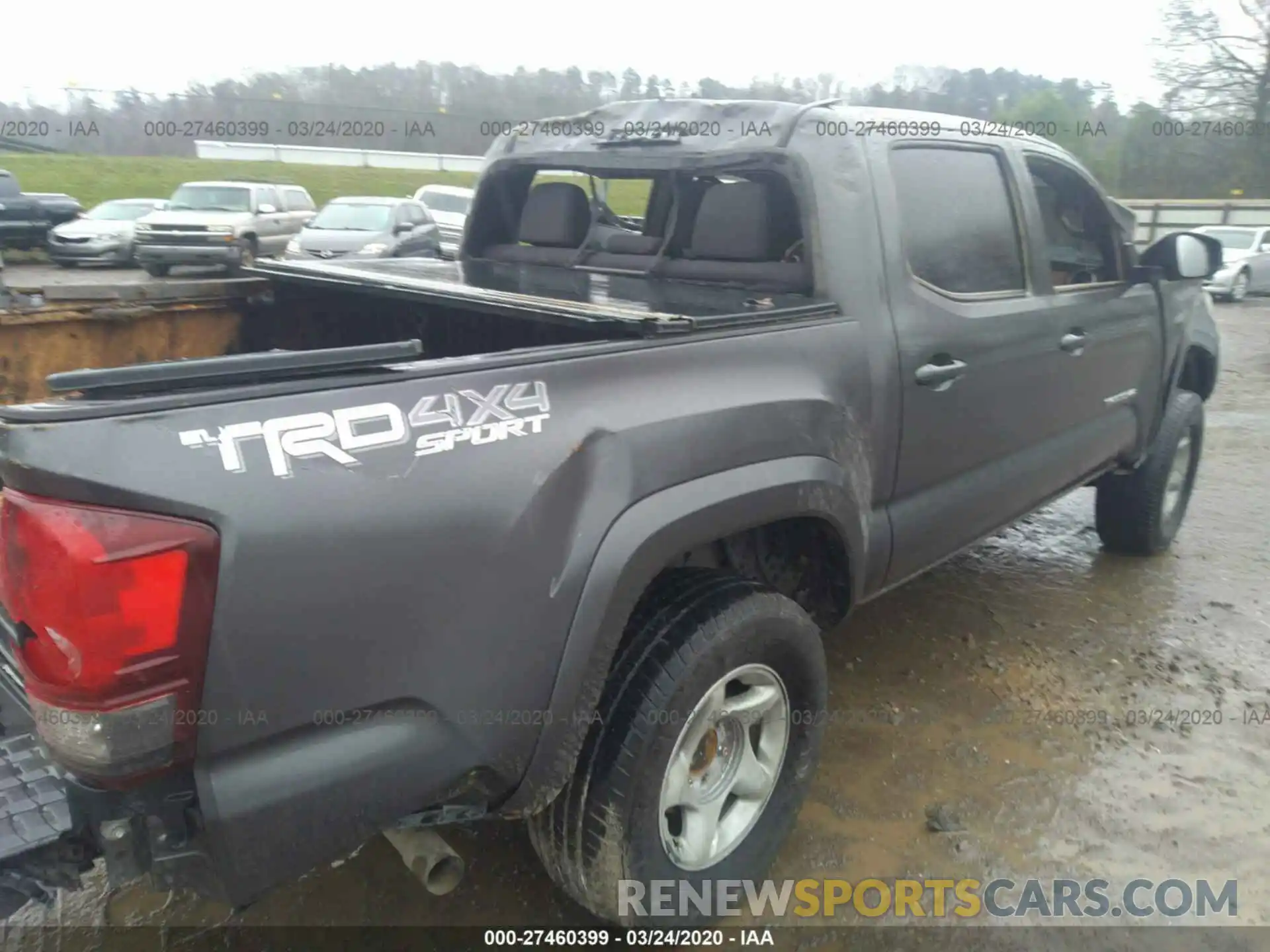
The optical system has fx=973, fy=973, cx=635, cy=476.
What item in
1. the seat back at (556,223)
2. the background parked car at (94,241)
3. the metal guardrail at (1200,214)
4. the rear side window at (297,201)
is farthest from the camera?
the metal guardrail at (1200,214)

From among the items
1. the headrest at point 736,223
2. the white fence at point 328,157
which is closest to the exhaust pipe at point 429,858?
the headrest at point 736,223

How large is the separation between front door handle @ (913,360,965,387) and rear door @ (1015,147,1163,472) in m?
0.75

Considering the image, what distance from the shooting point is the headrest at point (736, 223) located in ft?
10.5

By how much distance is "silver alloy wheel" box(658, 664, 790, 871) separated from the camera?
7.64 feet

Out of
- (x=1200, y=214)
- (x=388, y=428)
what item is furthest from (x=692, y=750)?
(x=1200, y=214)

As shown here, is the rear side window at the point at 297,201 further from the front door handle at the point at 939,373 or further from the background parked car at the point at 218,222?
the front door handle at the point at 939,373

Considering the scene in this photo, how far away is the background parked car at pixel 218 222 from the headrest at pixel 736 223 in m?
12.3

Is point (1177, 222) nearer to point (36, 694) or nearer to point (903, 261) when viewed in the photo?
point (903, 261)

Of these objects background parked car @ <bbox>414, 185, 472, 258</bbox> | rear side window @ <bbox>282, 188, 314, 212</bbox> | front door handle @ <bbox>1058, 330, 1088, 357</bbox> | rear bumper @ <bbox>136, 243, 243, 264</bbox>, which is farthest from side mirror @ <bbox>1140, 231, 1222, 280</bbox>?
rear side window @ <bbox>282, 188, 314, 212</bbox>

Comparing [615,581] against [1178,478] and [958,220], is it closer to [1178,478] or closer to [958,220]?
[958,220]

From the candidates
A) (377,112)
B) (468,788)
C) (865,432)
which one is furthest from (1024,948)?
(377,112)

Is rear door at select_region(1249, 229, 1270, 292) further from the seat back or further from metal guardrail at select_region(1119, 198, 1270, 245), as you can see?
the seat back

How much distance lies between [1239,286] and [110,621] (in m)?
21.9

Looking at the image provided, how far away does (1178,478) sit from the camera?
5172 millimetres
